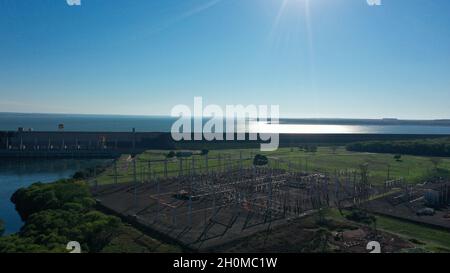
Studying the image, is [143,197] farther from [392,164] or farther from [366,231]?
[392,164]

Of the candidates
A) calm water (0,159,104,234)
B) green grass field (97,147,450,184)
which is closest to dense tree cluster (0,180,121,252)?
calm water (0,159,104,234)

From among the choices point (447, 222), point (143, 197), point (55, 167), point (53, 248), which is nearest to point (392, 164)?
point (447, 222)

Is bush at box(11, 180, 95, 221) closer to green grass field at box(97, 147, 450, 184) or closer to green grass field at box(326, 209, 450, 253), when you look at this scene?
green grass field at box(97, 147, 450, 184)

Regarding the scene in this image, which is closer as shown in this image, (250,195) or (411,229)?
(411,229)

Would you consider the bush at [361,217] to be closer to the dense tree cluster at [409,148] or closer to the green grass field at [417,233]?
the green grass field at [417,233]

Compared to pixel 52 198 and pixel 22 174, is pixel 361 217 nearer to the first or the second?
pixel 52 198
